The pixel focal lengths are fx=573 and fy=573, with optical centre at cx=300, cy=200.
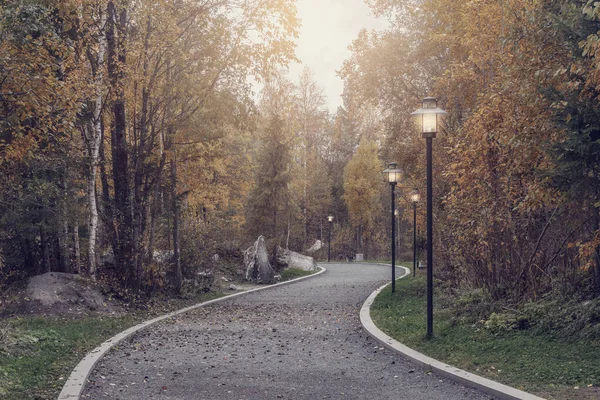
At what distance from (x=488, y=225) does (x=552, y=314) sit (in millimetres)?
2387

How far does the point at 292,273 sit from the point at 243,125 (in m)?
11.3

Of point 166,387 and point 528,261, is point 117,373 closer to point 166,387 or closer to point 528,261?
point 166,387

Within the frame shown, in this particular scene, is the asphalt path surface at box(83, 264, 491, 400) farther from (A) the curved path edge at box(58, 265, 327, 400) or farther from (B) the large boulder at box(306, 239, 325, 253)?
(B) the large boulder at box(306, 239, 325, 253)

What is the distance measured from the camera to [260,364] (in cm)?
782

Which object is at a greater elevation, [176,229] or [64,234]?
[176,229]

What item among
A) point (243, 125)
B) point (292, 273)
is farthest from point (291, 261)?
point (243, 125)

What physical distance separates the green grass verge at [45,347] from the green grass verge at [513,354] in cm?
483

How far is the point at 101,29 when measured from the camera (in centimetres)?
1229

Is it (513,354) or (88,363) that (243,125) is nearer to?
(88,363)

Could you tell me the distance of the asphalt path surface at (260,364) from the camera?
247 inches

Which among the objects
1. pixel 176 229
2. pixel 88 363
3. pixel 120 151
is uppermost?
pixel 120 151

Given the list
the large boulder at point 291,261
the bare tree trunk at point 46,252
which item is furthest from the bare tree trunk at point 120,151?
the large boulder at point 291,261

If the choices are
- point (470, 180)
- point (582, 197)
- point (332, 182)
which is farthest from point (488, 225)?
point (332, 182)

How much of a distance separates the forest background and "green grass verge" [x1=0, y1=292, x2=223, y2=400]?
201 centimetres
